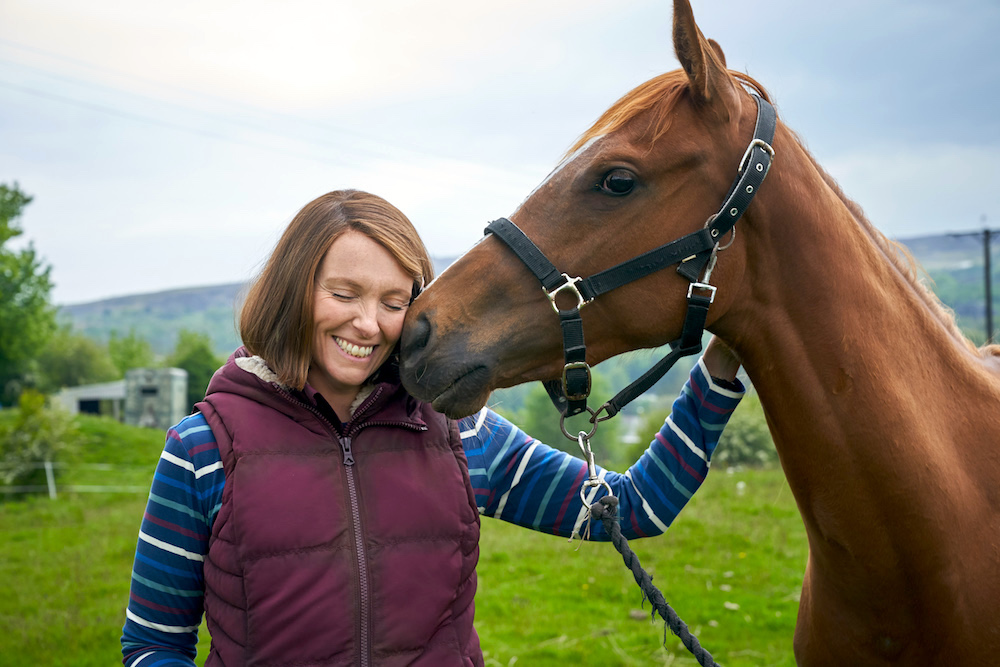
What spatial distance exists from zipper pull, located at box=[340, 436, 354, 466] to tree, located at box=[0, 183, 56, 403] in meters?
35.4

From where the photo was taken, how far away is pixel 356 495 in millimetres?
1757

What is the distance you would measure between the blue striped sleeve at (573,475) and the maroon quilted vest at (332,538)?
28cm

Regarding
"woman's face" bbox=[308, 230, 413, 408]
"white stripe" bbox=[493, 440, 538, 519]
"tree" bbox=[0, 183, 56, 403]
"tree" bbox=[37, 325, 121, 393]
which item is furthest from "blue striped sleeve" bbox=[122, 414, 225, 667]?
"tree" bbox=[37, 325, 121, 393]

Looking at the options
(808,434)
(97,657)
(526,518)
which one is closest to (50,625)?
(97,657)

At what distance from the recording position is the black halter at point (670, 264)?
180 centimetres

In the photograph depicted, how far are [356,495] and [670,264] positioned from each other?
39.5 inches

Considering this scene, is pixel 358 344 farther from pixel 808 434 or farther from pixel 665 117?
pixel 808 434

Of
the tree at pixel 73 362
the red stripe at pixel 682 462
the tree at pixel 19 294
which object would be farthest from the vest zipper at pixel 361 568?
the tree at pixel 73 362

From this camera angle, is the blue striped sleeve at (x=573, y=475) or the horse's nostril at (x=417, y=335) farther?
the blue striped sleeve at (x=573, y=475)

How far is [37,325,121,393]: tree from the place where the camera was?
54094 mm

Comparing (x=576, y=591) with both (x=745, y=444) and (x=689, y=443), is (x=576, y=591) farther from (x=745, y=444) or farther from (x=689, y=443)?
(x=745, y=444)

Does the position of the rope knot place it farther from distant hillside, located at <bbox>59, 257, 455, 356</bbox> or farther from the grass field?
distant hillside, located at <bbox>59, 257, 455, 356</bbox>

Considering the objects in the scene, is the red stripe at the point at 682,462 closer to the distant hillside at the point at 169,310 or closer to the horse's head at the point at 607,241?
the horse's head at the point at 607,241

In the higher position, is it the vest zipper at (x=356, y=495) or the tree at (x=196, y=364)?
the vest zipper at (x=356, y=495)
